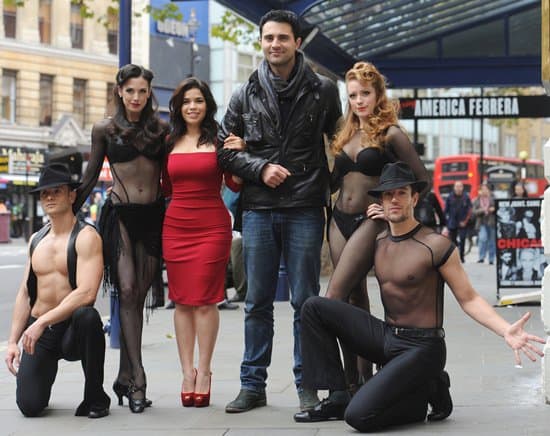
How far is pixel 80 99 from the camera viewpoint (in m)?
52.0

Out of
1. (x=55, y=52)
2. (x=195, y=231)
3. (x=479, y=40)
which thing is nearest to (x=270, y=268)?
(x=195, y=231)

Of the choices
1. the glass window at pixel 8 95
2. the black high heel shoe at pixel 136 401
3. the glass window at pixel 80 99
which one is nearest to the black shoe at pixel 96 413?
the black high heel shoe at pixel 136 401

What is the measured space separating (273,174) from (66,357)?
1.59 m

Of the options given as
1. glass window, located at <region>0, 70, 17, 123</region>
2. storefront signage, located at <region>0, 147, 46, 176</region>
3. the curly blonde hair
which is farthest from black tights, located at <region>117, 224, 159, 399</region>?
glass window, located at <region>0, 70, 17, 123</region>

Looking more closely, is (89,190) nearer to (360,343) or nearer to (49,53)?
(360,343)

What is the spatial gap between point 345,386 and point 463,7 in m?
10.6

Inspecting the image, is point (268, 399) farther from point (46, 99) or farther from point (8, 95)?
point (46, 99)

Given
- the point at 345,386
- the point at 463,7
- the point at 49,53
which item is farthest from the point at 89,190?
the point at 49,53

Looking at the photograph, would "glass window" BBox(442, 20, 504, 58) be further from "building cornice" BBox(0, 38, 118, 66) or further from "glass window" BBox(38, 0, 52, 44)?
"glass window" BBox(38, 0, 52, 44)

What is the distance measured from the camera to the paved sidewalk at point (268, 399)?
617 centimetres

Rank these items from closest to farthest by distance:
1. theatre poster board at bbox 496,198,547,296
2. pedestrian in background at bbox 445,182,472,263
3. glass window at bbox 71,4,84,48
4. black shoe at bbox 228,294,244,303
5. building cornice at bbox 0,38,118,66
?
1. theatre poster board at bbox 496,198,547,296
2. black shoe at bbox 228,294,244,303
3. pedestrian in background at bbox 445,182,472,263
4. building cornice at bbox 0,38,118,66
5. glass window at bbox 71,4,84,48

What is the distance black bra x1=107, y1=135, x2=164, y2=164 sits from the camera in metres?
7.14

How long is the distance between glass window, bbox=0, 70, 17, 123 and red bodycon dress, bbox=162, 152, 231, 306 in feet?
140

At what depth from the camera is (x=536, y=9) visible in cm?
1672
